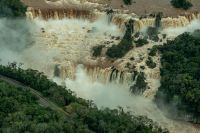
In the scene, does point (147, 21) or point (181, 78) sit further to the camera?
point (147, 21)

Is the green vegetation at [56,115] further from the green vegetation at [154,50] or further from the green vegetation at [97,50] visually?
the green vegetation at [154,50]

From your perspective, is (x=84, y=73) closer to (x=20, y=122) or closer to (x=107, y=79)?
(x=107, y=79)

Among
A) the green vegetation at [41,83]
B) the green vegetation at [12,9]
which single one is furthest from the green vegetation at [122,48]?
the green vegetation at [12,9]

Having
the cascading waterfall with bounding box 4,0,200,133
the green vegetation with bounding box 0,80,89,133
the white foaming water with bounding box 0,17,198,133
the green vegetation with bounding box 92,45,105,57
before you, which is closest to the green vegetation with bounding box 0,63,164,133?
the green vegetation with bounding box 0,80,89,133

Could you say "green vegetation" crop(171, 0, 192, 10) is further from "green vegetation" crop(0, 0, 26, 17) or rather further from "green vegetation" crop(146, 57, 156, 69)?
"green vegetation" crop(0, 0, 26, 17)

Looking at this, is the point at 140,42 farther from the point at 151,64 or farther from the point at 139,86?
the point at 139,86

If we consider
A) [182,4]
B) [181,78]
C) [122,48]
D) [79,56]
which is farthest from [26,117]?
[182,4]

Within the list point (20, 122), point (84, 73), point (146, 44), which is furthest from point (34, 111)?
point (146, 44)
